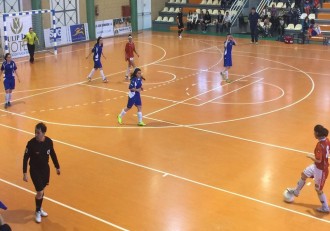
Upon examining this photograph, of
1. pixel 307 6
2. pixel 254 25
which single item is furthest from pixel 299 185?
pixel 307 6

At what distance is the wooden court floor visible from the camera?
896cm

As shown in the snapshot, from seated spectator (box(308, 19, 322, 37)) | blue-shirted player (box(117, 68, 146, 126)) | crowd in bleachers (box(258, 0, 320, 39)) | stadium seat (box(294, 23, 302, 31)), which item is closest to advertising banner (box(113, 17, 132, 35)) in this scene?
crowd in bleachers (box(258, 0, 320, 39))

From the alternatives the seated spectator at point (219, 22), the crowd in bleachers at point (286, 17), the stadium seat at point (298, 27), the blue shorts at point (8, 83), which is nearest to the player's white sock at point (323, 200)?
the blue shorts at point (8, 83)

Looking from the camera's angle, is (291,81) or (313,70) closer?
(291,81)

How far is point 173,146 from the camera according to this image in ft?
→ 41.0

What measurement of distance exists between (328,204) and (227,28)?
84.5ft

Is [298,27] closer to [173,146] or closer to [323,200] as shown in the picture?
[173,146]

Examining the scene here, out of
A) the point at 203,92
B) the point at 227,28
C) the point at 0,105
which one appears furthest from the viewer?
the point at 227,28

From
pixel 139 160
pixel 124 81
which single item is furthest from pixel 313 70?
pixel 139 160

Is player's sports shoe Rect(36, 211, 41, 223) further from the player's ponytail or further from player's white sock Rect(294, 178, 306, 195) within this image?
the player's ponytail

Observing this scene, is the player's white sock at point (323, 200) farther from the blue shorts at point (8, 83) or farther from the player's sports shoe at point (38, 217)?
the blue shorts at point (8, 83)

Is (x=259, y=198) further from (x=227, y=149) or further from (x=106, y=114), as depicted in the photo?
(x=106, y=114)

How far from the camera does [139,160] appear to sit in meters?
11.5

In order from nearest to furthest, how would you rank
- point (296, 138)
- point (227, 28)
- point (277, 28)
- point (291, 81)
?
1. point (296, 138)
2. point (291, 81)
3. point (277, 28)
4. point (227, 28)
